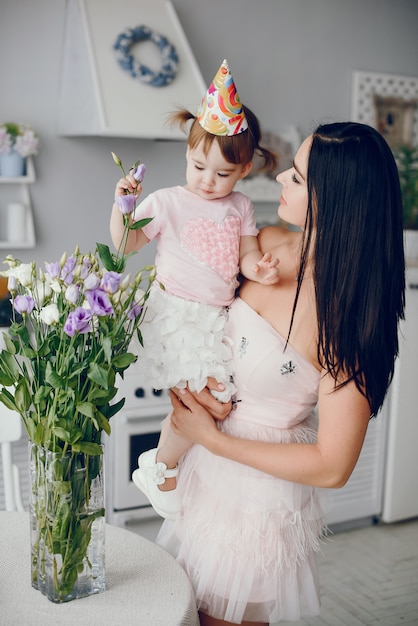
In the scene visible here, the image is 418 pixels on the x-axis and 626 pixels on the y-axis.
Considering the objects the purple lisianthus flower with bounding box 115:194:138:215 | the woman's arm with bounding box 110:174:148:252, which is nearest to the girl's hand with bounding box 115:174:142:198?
the woman's arm with bounding box 110:174:148:252

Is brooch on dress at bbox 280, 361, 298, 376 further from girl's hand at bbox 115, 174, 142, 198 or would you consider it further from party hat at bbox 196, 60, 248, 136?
party hat at bbox 196, 60, 248, 136

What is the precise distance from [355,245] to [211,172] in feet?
1.44

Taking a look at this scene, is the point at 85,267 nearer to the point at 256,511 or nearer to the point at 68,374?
the point at 68,374

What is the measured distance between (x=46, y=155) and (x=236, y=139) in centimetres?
178

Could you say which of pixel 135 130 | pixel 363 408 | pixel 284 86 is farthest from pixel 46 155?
pixel 363 408

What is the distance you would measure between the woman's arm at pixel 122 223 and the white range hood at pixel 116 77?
4.49ft

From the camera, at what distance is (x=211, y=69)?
3469 mm

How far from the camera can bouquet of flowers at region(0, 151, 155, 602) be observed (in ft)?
3.61

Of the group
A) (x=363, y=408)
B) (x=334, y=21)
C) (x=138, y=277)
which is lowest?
(x=363, y=408)

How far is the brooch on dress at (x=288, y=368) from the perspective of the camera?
4.57 ft

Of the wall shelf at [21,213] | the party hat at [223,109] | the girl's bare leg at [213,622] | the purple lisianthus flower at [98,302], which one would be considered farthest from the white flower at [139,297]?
the wall shelf at [21,213]

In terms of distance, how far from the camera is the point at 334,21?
3.77 metres

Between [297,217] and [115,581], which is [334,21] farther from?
[115,581]

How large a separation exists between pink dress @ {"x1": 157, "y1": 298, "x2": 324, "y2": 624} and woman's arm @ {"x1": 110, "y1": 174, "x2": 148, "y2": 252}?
11.1 inches
